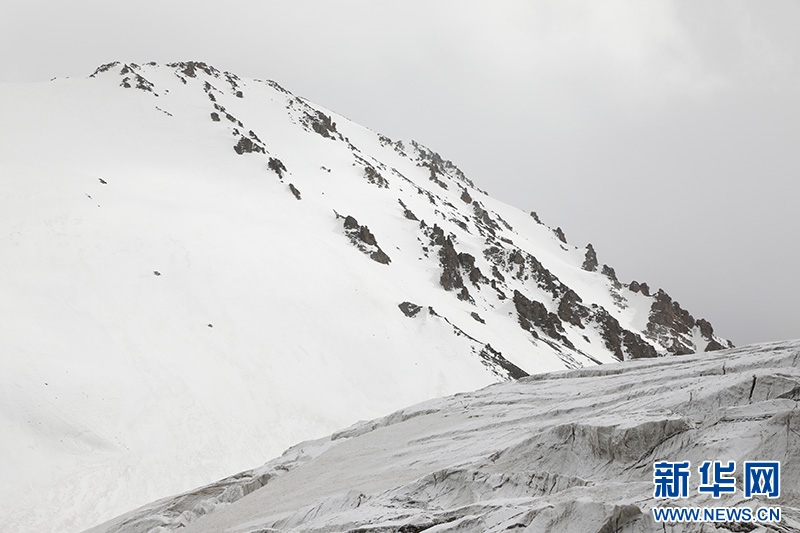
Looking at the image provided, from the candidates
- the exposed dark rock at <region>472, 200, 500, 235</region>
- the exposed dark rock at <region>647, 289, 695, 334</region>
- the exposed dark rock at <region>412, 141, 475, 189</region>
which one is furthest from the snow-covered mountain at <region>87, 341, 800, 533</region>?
the exposed dark rock at <region>412, 141, 475, 189</region>

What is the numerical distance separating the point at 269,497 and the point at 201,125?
64.7m

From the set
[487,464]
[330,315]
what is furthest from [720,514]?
[330,315]

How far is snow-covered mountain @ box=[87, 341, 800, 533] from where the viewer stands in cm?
624

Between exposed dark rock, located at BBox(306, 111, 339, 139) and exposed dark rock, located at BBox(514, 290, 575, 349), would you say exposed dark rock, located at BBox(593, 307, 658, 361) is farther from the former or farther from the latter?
exposed dark rock, located at BBox(306, 111, 339, 139)

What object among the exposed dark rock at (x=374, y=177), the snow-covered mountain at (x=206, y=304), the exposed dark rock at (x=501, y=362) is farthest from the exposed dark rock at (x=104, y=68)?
the exposed dark rock at (x=501, y=362)

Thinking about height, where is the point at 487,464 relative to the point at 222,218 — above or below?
below

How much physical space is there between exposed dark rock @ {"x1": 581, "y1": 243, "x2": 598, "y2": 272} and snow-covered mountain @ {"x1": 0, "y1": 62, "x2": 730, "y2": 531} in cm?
1580

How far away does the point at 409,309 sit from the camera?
40656mm

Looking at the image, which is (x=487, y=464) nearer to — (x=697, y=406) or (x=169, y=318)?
(x=697, y=406)

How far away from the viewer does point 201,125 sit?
6725 centimetres

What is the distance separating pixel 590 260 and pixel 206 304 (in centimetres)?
8017

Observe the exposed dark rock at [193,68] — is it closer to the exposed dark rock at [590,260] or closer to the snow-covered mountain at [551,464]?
the exposed dark rock at [590,260]

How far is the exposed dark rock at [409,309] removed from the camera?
40312 millimetres

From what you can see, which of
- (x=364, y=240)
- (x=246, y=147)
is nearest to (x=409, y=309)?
(x=364, y=240)
